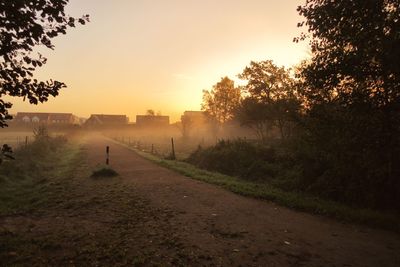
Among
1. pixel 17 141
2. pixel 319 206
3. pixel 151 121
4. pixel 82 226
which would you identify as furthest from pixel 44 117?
pixel 319 206

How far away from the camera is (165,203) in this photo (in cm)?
1052

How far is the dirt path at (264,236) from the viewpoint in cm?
606

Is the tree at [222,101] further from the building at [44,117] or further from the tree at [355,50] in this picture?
the building at [44,117]

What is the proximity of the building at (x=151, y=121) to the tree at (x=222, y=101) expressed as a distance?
51496 millimetres

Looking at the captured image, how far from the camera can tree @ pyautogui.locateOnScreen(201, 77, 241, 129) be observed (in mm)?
62094

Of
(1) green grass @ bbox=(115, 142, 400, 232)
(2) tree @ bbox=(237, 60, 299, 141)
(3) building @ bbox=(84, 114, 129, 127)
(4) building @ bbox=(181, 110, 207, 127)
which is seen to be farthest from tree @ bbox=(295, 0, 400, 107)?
(3) building @ bbox=(84, 114, 129, 127)

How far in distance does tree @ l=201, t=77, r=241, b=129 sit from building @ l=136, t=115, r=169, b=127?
51496mm

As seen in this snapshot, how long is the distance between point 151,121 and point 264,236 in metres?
114

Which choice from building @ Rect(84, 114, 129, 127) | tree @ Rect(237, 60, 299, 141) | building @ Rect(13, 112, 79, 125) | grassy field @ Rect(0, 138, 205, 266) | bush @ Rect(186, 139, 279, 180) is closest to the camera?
grassy field @ Rect(0, 138, 205, 266)

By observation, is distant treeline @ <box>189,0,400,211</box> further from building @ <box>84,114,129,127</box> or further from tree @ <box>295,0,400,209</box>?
building @ <box>84,114,129,127</box>

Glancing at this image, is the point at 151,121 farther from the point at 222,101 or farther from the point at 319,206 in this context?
the point at 319,206

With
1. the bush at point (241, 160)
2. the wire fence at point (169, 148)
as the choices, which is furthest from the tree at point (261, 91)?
the bush at point (241, 160)

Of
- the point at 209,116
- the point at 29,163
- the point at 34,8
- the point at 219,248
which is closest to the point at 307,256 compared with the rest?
the point at 219,248

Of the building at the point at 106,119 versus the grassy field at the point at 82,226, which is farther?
the building at the point at 106,119
